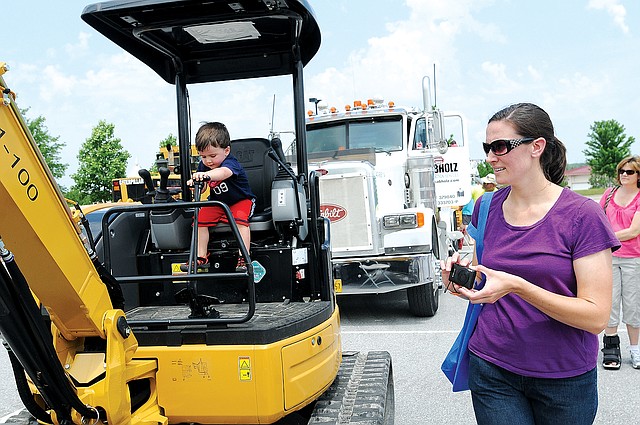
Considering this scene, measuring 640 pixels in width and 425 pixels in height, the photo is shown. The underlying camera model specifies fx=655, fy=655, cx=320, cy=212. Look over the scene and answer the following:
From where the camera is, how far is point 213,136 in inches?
178

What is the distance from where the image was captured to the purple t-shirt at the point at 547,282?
8.13 ft

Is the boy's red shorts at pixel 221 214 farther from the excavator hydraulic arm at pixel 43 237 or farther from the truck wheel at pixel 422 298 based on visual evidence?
the truck wheel at pixel 422 298

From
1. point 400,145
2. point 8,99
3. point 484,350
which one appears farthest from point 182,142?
point 400,145

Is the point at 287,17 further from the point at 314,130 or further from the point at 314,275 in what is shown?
the point at 314,130

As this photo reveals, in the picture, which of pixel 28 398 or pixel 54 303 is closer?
pixel 54 303

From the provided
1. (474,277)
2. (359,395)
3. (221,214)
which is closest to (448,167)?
(221,214)

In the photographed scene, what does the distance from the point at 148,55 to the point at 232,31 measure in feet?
2.63

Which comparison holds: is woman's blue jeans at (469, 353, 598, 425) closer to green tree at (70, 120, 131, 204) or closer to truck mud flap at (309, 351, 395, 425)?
truck mud flap at (309, 351, 395, 425)

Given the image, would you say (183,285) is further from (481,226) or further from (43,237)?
(481,226)

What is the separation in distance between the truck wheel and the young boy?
4.45 meters

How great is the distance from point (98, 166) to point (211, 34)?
1308 inches

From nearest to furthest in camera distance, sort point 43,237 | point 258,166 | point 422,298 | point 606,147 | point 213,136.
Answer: point 43,237 < point 213,136 < point 258,166 < point 422,298 < point 606,147

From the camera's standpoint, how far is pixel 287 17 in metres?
4.06

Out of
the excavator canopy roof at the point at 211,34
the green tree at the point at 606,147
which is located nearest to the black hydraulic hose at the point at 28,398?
Result: the excavator canopy roof at the point at 211,34
